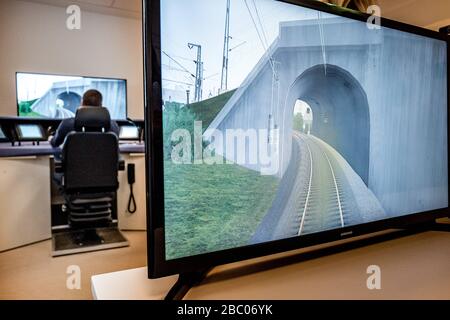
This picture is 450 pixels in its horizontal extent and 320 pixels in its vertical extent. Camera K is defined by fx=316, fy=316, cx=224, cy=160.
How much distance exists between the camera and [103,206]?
2812 millimetres

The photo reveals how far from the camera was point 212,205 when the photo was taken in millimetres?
627

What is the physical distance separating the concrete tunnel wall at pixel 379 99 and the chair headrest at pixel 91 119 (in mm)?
2107

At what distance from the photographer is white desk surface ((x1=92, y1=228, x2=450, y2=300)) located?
625mm

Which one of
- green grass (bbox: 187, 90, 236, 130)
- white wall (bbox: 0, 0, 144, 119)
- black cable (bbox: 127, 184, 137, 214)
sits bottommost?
black cable (bbox: 127, 184, 137, 214)

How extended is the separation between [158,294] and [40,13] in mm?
4113

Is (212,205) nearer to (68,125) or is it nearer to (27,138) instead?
(68,125)

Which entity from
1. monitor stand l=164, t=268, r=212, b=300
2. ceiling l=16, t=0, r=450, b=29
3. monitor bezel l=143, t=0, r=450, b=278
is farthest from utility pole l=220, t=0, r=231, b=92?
ceiling l=16, t=0, r=450, b=29

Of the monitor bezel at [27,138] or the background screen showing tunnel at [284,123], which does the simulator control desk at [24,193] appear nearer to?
the monitor bezel at [27,138]

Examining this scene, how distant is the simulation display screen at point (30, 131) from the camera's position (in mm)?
3061

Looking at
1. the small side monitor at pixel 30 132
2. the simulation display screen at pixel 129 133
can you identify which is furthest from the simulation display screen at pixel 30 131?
the simulation display screen at pixel 129 133

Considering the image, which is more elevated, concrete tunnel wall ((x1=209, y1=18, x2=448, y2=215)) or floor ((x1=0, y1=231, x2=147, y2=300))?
concrete tunnel wall ((x1=209, y1=18, x2=448, y2=215))

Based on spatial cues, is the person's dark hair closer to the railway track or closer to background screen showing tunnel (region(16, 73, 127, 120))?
background screen showing tunnel (region(16, 73, 127, 120))

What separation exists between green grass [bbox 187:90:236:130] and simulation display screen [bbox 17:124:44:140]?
308 centimetres
